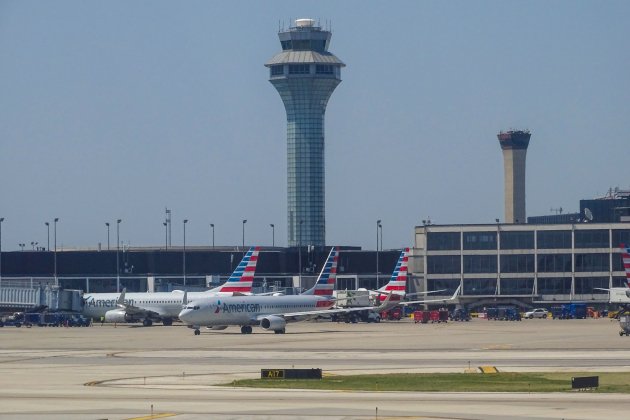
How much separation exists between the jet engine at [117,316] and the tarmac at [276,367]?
16.3 meters

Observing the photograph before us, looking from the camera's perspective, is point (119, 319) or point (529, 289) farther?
point (529, 289)

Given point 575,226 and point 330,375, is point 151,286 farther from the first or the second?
point 330,375

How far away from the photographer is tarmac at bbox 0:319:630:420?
44531mm

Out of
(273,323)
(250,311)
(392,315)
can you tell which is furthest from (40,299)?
(273,323)

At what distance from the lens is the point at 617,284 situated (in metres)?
196

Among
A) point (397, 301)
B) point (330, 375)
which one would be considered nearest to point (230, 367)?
point (330, 375)

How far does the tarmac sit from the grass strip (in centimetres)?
180

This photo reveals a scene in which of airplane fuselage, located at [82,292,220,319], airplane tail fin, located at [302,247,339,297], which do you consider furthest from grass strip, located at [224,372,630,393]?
airplane fuselage, located at [82,292,220,319]

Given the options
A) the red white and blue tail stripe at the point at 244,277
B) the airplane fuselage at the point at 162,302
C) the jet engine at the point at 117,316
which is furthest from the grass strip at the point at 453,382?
the jet engine at the point at 117,316

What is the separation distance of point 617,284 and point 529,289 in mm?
13177

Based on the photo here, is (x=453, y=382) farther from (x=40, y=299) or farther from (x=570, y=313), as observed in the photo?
(x=570, y=313)

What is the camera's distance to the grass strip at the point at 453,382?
52.6m

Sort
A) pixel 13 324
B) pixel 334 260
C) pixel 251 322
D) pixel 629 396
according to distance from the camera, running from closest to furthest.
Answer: pixel 629 396 < pixel 251 322 < pixel 334 260 < pixel 13 324

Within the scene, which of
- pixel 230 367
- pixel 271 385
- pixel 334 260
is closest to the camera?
pixel 271 385
